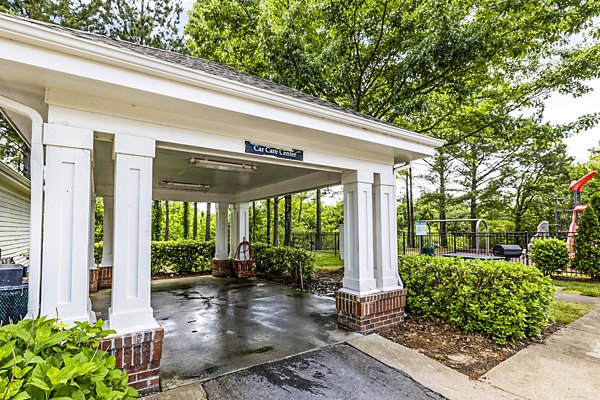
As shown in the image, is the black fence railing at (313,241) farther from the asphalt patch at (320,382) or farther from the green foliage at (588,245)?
the asphalt patch at (320,382)

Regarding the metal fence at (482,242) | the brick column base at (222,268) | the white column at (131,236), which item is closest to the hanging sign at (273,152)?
the white column at (131,236)

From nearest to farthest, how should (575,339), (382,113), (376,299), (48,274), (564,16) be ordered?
(48,274)
(575,339)
(376,299)
(564,16)
(382,113)

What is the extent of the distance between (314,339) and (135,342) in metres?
2.30

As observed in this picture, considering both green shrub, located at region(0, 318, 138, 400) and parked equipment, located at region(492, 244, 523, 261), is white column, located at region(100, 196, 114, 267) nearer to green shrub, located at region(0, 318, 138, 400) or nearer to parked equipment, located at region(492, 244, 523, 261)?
green shrub, located at region(0, 318, 138, 400)

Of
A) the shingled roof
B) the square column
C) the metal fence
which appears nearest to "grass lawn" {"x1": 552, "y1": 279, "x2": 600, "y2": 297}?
the metal fence

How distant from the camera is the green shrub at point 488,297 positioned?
13.2ft

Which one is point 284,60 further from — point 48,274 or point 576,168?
point 576,168

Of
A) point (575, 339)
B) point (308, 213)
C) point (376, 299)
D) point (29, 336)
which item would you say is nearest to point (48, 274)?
point (29, 336)

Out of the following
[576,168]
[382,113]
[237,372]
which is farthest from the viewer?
[576,168]

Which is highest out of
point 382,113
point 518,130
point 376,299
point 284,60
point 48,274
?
point 284,60

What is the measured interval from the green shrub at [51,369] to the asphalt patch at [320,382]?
1.50 metres

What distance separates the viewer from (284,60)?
9.02 meters

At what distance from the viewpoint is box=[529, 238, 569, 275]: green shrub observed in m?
8.44

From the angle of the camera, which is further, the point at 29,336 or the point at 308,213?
the point at 308,213
